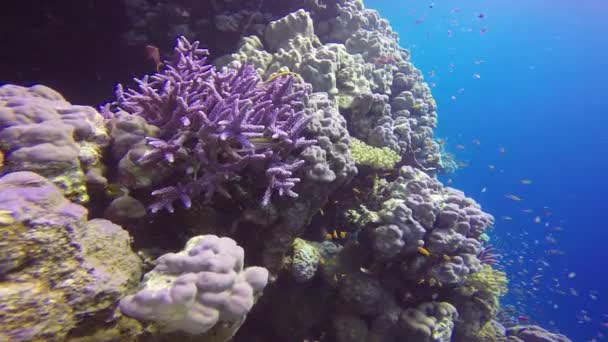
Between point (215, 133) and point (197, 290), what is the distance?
55.8 inches

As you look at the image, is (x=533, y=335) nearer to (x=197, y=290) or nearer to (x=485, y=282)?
(x=485, y=282)

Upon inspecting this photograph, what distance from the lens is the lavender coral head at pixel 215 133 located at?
2.90 meters

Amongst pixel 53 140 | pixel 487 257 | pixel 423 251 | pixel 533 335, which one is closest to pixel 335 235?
pixel 423 251

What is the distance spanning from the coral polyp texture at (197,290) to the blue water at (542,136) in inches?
1217

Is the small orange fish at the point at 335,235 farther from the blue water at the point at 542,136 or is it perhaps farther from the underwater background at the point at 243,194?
the blue water at the point at 542,136

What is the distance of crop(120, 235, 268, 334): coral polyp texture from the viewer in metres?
1.91

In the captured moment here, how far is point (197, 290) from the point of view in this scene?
2021mm

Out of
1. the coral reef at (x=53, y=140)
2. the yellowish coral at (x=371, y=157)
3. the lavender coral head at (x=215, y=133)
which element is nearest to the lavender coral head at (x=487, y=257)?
the yellowish coral at (x=371, y=157)

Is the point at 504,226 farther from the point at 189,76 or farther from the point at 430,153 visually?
the point at 189,76

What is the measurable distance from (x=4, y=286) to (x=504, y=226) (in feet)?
217

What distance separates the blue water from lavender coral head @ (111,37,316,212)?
30159mm

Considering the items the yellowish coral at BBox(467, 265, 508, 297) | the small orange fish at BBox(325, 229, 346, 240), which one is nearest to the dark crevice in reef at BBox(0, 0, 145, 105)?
the small orange fish at BBox(325, 229, 346, 240)

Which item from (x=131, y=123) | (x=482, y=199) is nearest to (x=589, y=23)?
(x=482, y=199)

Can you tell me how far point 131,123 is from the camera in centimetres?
293
